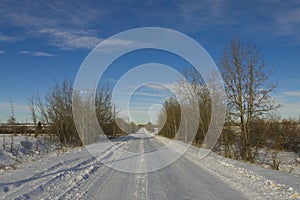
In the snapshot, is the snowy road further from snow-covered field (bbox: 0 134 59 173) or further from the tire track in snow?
snow-covered field (bbox: 0 134 59 173)

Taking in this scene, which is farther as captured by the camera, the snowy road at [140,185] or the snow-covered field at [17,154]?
the snow-covered field at [17,154]

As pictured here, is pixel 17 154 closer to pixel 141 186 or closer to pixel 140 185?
pixel 140 185

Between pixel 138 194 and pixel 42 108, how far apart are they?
81.1ft

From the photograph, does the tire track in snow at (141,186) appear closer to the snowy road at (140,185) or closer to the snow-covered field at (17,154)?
the snowy road at (140,185)

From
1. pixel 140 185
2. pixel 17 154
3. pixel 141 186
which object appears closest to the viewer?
pixel 141 186

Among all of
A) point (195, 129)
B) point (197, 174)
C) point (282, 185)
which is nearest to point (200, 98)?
point (195, 129)

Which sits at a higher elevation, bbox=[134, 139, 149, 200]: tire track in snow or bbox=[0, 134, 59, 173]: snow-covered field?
bbox=[0, 134, 59, 173]: snow-covered field

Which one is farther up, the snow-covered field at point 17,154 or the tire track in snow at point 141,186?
the snow-covered field at point 17,154

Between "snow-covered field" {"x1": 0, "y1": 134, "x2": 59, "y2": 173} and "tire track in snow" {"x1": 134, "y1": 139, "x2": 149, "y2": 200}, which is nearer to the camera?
"tire track in snow" {"x1": 134, "y1": 139, "x2": 149, "y2": 200}

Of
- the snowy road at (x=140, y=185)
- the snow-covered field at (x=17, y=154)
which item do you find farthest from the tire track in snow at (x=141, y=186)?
the snow-covered field at (x=17, y=154)

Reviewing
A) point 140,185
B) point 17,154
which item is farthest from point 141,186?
point 17,154

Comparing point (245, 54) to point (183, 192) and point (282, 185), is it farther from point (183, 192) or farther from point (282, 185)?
point (183, 192)

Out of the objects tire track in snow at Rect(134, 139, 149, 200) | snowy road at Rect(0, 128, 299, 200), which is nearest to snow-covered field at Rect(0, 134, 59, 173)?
snowy road at Rect(0, 128, 299, 200)

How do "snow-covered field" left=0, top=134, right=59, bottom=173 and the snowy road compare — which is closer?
the snowy road
